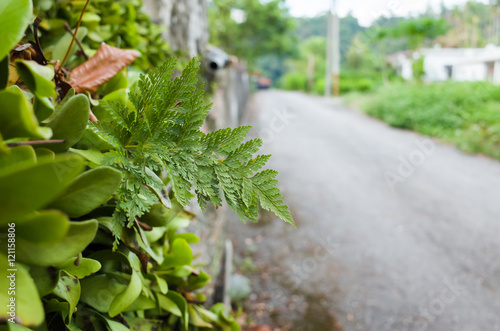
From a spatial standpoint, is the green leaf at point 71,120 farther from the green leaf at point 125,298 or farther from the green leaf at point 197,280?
the green leaf at point 197,280

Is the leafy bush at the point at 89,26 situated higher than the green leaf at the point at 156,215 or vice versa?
the leafy bush at the point at 89,26

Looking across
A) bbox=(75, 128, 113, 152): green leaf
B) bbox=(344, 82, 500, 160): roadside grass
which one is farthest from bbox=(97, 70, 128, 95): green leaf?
bbox=(344, 82, 500, 160): roadside grass

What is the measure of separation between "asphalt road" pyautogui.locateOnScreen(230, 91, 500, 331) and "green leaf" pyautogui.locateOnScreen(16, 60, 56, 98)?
11.5 ft

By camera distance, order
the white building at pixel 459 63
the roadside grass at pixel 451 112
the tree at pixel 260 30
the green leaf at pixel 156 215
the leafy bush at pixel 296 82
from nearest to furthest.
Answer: the green leaf at pixel 156 215
the roadside grass at pixel 451 112
the white building at pixel 459 63
the tree at pixel 260 30
the leafy bush at pixel 296 82

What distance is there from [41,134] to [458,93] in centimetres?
1220

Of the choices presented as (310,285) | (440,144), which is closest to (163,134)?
(310,285)

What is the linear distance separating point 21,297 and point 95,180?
0.14 metres

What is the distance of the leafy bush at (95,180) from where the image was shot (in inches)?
14.1

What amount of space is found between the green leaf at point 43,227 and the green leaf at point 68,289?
156 millimetres

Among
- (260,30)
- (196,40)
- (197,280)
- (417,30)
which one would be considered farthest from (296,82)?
(197,280)

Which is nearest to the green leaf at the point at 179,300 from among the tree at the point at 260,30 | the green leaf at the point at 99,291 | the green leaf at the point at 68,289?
the green leaf at the point at 99,291

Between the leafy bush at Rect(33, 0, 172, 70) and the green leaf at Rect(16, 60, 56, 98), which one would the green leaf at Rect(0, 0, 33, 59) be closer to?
the green leaf at Rect(16, 60, 56, 98)

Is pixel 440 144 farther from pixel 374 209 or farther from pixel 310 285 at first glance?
pixel 310 285

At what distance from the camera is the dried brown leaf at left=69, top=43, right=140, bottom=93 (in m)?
0.72
